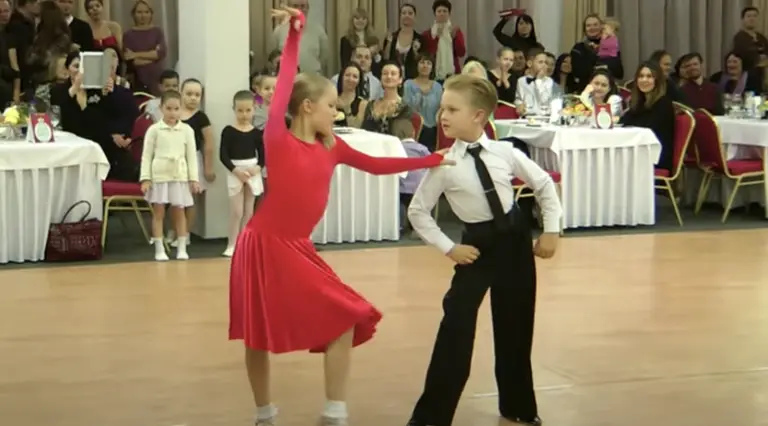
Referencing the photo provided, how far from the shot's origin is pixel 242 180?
27.2 ft

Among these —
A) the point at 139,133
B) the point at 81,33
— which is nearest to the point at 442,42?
the point at 81,33

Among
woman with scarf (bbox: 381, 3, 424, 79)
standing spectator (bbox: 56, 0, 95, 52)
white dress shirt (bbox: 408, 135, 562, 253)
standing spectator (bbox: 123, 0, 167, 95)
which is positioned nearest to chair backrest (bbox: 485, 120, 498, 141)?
woman with scarf (bbox: 381, 3, 424, 79)

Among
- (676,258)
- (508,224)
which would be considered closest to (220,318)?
(508,224)

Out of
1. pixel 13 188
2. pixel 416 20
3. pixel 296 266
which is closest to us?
pixel 296 266

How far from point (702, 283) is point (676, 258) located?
2.86ft

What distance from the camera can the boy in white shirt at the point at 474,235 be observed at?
4246 mm

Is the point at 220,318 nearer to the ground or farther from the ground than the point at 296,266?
nearer to the ground

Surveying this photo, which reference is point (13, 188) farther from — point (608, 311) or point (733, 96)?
point (733, 96)

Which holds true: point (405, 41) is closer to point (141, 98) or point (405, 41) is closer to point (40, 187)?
point (141, 98)

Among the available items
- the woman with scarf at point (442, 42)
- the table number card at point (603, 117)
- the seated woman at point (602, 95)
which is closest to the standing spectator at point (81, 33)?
the woman with scarf at point (442, 42)

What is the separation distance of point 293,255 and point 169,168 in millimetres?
4108

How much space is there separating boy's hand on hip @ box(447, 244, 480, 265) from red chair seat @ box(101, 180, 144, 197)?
451cm

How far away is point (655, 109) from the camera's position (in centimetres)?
993

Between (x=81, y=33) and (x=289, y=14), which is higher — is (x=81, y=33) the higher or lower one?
the higher one
